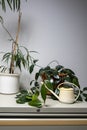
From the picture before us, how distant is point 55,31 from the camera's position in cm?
164

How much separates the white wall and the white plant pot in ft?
1.21

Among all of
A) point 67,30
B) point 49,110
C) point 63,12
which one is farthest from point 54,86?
point 63,12

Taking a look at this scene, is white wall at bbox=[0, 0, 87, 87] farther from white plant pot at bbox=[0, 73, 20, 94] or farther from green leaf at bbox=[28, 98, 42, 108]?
green leaf at bbox=[28, 98, 42, 108]

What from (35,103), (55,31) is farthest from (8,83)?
(55,31)

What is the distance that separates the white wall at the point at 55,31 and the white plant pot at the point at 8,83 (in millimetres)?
370

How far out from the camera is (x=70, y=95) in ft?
3.42

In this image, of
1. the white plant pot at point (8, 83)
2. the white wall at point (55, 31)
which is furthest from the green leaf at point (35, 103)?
the white wall at point (55, 31)

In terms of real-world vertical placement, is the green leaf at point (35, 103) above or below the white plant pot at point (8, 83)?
below

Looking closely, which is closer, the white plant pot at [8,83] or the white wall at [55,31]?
the white plant pot at [8,83]

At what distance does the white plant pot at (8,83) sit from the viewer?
1212 mm

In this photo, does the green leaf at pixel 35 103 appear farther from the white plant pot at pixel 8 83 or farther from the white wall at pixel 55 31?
the white wall at pixel 55 31

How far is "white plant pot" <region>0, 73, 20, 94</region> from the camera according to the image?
1212 mm

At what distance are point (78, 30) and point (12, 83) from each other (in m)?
0.82

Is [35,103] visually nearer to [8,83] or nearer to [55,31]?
[8,83]
